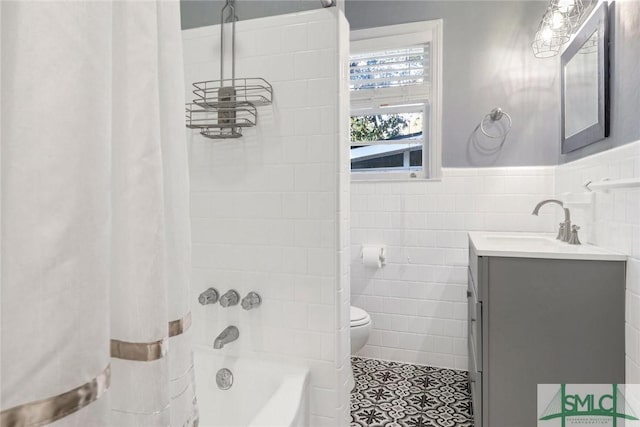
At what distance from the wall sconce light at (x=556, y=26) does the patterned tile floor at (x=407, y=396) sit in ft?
7.11

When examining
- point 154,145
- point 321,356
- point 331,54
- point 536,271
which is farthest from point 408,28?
point 154,145

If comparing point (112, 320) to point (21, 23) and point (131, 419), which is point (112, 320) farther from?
point (21, 23)

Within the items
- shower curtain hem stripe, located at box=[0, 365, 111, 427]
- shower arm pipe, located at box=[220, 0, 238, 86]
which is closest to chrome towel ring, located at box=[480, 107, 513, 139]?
shower arm pipe, located at box=[220, 0, 238, 86]

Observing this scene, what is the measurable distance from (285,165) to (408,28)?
6.07 ft

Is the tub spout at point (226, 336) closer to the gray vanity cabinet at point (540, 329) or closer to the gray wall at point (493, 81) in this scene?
the gray vanity cabinet at point (540, 329)

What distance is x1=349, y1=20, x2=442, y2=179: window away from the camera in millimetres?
2785

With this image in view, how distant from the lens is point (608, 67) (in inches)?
68.0

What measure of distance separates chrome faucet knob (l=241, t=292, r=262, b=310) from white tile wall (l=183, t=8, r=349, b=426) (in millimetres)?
33

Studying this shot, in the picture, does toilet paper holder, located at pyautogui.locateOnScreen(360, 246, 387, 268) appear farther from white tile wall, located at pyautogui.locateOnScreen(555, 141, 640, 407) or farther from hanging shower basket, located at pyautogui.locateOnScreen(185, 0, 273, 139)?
hanging shower basket, located at pyautogui.locateOnScreen(185, 0, 273, 139)

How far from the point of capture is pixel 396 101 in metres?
2.89

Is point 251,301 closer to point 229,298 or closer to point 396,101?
point 229,298

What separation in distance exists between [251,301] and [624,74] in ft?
5.86

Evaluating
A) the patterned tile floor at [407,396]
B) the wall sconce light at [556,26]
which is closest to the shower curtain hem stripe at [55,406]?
the patterned tile floor at [407,396]

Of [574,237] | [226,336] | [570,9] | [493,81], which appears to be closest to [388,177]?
[493,81]
